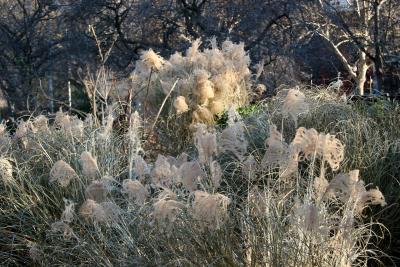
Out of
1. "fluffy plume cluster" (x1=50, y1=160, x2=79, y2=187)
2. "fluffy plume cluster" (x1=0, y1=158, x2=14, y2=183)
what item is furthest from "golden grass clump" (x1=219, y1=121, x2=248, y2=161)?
"fluffy plume cluster" (x1=0, y1=158, x2=14, y2=183)

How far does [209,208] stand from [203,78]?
5037mm

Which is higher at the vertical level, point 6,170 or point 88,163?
point 88,163

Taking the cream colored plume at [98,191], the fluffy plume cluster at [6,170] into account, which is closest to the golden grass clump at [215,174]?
the cream colored plume at [98,191]

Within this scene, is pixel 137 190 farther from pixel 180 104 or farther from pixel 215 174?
pixel 180 104

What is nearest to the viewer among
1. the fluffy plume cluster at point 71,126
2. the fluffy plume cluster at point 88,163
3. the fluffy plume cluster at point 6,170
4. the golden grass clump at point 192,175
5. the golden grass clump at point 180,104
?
the golden grass clump at point 192,175

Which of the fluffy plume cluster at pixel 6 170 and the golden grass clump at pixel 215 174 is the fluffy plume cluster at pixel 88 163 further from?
the golden grass clump at pixel 215 174

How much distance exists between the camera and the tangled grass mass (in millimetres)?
2957

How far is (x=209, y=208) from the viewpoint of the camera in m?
2.71

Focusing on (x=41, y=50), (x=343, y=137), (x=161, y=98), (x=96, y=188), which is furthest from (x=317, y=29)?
(x=96, y=188)

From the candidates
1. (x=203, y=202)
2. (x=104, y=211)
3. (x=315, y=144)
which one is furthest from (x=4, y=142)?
(x=315, y=144)

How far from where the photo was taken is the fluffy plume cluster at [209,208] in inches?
106

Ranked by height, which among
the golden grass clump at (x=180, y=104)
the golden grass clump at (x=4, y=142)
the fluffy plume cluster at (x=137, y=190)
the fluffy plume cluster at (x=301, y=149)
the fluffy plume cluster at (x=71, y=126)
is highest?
the fluffy plume cluster at (x=301, y=149)

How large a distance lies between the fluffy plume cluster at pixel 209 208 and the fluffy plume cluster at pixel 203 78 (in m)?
4.38

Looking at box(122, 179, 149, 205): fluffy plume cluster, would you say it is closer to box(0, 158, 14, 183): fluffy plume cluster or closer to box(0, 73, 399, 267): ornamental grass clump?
box(0, 73, 399, 267): ornamental grass clump
